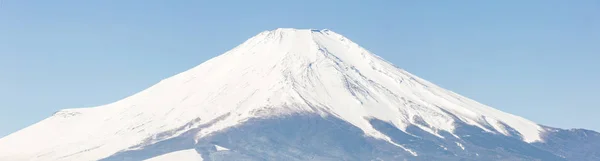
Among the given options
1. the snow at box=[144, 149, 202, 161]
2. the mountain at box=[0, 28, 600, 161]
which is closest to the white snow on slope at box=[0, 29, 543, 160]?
the mountain at box=[0, 28, 600, 161]

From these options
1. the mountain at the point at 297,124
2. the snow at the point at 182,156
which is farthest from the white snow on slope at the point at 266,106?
the snow at the point at 182,156

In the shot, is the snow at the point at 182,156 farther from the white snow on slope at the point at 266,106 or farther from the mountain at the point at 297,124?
the white snow on slope at the point at 266,106

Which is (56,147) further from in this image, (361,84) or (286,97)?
(361,84)

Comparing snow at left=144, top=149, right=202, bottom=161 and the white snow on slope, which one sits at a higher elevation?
the white snow on slope

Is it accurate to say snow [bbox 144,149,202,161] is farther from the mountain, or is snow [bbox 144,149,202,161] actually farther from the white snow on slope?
the white snow on slope

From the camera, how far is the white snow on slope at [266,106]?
172863 millimetres

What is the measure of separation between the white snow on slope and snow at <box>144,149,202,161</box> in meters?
9.99

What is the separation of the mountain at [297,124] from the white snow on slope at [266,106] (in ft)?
0.66

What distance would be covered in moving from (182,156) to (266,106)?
2317 cm

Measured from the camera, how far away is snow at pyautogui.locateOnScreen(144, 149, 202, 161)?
153375 mm

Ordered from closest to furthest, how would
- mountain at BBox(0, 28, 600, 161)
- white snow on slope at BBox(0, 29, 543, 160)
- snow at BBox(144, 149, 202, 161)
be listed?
1. snow at BBox(144, 149, 202, 161)
2. mountain at BBox(0, 28, 600, 161)
3. white snow on slope at BBox(0, 29, 543, 160)

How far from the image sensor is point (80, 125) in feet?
613

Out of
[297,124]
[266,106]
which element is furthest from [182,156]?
[266,106]

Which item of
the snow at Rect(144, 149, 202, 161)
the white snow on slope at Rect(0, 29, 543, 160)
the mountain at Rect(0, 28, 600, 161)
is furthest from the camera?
Answer: the white snow on slope at Rect(0, 29, 543, 160)
